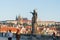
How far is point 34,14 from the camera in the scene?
29.7m

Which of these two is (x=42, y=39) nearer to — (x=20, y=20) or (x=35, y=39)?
(x=35, y=39)

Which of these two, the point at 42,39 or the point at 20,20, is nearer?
the point at 42,39

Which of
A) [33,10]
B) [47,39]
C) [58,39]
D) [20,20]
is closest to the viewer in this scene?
[58,39]

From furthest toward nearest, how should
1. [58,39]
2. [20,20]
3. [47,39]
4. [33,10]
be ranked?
[20,20] → [33,10] → [47,39] → [58,39]

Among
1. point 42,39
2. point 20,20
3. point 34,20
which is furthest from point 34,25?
point 20,20

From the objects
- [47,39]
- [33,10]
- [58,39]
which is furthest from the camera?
[33,10]

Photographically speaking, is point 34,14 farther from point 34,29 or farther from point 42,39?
point 42,39

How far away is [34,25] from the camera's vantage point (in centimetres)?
3012

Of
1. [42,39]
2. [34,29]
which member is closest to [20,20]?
[34,29]

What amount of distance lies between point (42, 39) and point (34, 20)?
33.9ft

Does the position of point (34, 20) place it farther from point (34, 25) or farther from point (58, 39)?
point (58, 39)

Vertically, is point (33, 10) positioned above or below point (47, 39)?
above

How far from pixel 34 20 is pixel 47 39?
10417mm

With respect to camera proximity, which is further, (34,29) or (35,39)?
(34,29)
